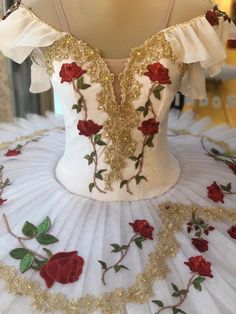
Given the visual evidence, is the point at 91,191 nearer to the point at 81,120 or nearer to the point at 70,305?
the point at 81,120

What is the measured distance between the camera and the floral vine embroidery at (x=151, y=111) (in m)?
0.73

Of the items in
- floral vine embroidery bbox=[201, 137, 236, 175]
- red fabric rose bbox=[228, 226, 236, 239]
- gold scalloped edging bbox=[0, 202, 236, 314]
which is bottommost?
gold scalloped edging bbox=[0, 202, 236, 314]

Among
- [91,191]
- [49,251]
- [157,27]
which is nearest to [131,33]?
[157,27]

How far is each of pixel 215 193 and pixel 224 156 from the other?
0.77ft

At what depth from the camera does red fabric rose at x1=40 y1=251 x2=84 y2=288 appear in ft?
2.09

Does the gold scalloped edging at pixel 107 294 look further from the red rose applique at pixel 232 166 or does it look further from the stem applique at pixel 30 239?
the red rose applique at pixel 232 166

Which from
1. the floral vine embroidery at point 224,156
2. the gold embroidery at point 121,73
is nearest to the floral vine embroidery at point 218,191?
the floral vine embroidery at point 224,156

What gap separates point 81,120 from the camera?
763 millimetres

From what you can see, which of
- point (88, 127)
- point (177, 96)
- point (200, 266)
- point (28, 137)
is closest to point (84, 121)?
point (88, 127)

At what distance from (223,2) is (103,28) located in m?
0.90

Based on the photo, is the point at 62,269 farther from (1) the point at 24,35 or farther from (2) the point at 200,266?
(1) the point at 24,35

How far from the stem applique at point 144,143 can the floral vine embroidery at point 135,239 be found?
10 centimetres

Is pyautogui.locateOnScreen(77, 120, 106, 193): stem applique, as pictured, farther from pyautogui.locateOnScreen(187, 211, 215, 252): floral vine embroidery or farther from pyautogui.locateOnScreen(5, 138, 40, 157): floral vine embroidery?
pyautogui.locateOnScreen(5, 138, 40, 157): floral vine embroidery

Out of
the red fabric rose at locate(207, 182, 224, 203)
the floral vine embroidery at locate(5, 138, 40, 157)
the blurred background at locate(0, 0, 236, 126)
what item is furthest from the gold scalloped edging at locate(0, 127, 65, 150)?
the red fabric rose at locate(207, 182, 224, 203)
